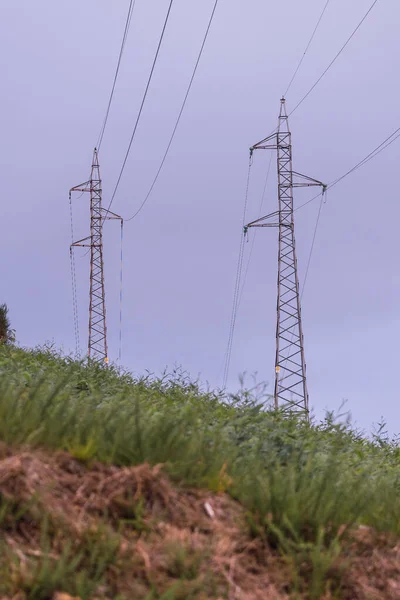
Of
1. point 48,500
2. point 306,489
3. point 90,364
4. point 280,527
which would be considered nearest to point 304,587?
point 280,527

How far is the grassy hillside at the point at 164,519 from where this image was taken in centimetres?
408

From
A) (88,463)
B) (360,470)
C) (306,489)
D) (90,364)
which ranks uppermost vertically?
(90,364)

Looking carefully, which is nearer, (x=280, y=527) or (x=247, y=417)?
(x=280, y=527)

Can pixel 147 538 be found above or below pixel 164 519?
below

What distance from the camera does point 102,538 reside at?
4.21 meters

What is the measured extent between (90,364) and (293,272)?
1048cm

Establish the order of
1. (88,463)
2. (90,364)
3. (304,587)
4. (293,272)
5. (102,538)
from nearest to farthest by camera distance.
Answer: (102,538) < (304,587) < (88,463) < (90,364) < (293,272)

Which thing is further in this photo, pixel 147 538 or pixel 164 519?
pixel 164 519

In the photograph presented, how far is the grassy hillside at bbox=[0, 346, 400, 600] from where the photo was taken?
4078 mm

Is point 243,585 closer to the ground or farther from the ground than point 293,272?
closer to the ground

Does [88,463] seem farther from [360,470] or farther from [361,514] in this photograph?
[360,470]

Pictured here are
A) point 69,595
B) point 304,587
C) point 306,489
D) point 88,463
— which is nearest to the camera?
point 69,595

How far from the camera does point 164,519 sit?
4598 mm

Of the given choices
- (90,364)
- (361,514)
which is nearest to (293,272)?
(90,364)
